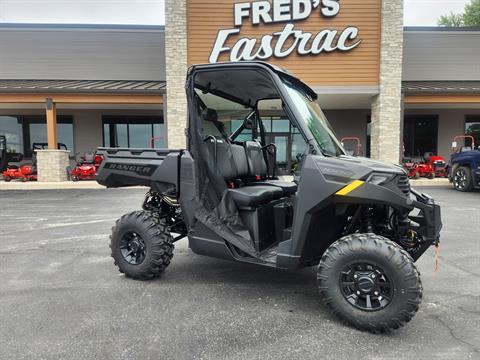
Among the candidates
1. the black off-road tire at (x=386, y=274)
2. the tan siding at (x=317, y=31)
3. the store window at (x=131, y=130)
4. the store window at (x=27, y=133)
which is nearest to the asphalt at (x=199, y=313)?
the black off-road tire at (x=386, y=274)

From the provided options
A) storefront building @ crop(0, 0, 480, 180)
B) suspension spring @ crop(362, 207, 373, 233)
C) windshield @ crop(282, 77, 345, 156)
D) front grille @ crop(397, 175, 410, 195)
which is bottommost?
suspension spring @ crop(362, 207, 373, 233)

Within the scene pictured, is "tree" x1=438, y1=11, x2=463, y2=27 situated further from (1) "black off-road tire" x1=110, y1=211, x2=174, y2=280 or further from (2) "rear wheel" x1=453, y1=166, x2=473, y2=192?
(1) "black off-road tire" x1=110, y1=211, x2=174, y2=280

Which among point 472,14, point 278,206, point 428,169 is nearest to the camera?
point 278,206

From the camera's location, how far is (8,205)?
9516 mm

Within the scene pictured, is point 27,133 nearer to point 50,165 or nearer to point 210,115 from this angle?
point 50,165

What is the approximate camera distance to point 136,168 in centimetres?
394

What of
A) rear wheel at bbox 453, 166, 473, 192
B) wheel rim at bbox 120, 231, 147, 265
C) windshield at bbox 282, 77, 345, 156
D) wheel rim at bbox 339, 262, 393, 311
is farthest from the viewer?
rear wheel at bbox 453, 166, 473, 192

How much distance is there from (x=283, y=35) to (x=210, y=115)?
10809 mm

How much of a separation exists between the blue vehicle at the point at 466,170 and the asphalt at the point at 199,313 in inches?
293

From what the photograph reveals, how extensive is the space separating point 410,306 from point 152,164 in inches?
107

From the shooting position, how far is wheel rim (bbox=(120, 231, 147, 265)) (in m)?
3.84

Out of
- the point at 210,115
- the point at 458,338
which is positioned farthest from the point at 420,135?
the point at 458,338

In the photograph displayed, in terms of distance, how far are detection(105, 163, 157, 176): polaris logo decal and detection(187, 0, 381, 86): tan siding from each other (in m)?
10.3

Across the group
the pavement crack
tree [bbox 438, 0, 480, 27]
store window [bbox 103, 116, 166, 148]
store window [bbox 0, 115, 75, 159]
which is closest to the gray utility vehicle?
the pavement crack
